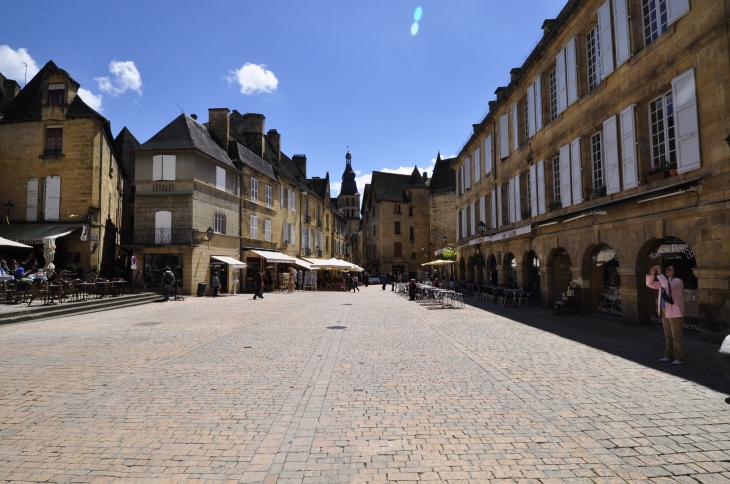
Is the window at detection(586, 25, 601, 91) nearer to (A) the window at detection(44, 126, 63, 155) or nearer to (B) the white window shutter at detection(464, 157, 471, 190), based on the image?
(B) the white window shutter at detection(464, 157, 471, 190)

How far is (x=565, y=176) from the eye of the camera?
599 inches

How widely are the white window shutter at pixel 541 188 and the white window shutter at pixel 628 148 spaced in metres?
5.13

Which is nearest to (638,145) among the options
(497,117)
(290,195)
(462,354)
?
(462,354)

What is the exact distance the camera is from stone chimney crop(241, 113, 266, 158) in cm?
3300

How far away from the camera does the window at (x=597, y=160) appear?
1369 centimetres

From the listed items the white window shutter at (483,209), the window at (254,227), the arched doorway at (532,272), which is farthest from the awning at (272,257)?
the arched doorway at (532,272)

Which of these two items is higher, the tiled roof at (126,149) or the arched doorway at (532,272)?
the tiled roof at (126,149)

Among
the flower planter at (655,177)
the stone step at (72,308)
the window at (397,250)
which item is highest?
the window at (397,250)

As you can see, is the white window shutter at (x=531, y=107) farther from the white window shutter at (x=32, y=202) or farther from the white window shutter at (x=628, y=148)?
the white window shutter at (x=32, y=202)

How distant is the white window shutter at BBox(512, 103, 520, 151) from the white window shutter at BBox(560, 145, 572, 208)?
16.2ft

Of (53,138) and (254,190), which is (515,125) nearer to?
(254,190)

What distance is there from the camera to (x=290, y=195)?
3641cm

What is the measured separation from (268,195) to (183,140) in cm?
863

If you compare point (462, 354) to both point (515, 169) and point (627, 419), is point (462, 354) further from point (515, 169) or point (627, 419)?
point (515, 169)
